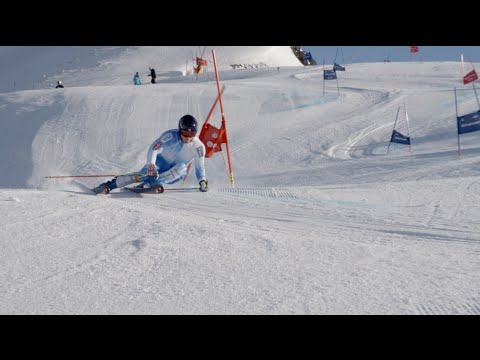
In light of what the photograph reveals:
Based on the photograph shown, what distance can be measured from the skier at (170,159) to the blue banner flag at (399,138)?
6589 millimetres

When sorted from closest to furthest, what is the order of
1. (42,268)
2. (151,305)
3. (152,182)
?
(151,305)
(42,268)
(152,182)

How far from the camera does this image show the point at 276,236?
19.2ft

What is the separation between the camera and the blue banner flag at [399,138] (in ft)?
50.0

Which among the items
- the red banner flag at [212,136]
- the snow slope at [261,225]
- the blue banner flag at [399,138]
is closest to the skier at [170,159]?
the snow slope at [261,225]

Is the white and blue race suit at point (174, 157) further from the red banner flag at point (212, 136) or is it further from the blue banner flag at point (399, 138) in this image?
the blue banner flag at point (399, 138)

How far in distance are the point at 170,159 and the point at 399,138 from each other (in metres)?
7.60

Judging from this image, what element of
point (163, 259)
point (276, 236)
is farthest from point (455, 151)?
point (163, 259)

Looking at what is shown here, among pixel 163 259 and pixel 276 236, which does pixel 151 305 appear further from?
pixel 276 236

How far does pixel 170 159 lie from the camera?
430 inches

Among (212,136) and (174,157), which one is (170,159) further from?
(212,136)

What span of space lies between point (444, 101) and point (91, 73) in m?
33.3

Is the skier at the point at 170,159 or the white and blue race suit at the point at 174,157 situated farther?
the white and blue race suit at the point at 174,157

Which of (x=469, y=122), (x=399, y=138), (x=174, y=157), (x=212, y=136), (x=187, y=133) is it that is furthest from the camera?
(x=399, y=138)

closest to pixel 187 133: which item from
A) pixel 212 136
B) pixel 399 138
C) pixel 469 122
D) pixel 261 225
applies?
pixel 212 136
